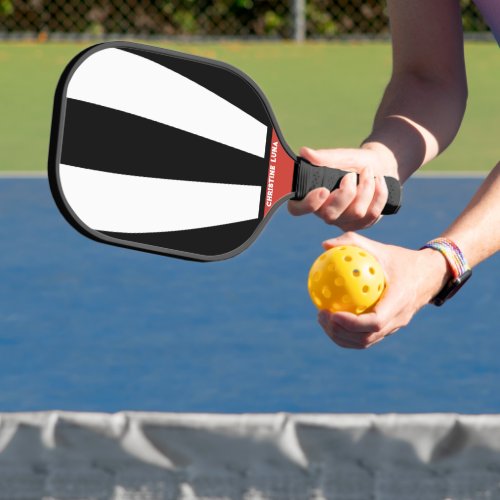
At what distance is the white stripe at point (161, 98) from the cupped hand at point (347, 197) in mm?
132

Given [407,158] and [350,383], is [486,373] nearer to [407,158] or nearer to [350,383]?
[350,383]

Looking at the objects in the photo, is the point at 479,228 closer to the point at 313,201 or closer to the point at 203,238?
the point at 313,201

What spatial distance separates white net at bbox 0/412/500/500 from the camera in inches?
90.7

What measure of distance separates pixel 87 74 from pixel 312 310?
3086mm

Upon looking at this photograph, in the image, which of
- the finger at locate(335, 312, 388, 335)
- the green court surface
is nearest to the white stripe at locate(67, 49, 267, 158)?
the finger at locate(335, 312, 388, 335)

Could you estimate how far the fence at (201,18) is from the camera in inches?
511

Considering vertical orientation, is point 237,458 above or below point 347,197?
below

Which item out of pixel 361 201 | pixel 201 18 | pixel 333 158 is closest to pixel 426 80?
pixel 333 158

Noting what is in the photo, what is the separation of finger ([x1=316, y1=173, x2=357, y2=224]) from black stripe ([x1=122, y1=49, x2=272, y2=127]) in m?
0.28

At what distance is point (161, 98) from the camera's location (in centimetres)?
230

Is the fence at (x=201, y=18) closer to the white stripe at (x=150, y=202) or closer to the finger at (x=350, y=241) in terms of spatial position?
the white stripe at (x=150, y=202)

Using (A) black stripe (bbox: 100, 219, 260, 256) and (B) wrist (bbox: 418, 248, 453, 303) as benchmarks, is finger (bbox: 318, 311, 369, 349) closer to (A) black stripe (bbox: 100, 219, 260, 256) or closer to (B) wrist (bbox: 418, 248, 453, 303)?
(B) wrist (bbox: 418, 248, 453, 303)

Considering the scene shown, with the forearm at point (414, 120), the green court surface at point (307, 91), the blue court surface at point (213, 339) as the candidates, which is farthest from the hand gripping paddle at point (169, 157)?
the green court surface at point (307, 91)

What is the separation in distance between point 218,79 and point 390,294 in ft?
1.92
